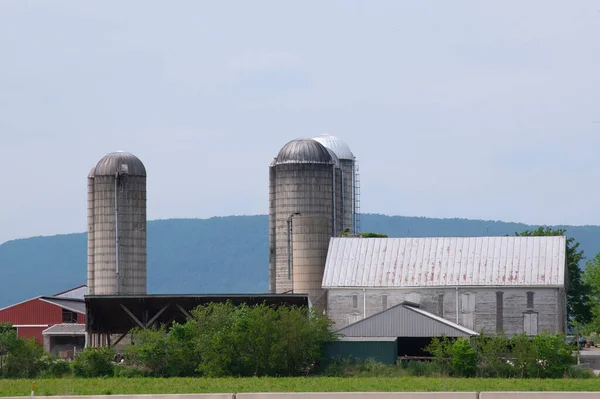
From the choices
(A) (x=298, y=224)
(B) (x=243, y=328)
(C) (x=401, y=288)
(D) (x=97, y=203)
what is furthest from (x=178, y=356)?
(D) (x=97, y=203)

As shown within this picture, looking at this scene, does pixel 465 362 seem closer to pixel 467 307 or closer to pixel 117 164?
pixel 467 307

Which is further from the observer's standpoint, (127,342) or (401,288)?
(127,342)

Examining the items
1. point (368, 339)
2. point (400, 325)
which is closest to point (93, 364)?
point (368, 339)

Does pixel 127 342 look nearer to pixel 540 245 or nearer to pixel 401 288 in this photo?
pixel 401 288

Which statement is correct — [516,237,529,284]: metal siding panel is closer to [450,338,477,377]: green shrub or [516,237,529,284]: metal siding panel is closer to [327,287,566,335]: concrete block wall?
[327,287,566,335]: concrete block wall

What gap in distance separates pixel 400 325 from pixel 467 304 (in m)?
6.65

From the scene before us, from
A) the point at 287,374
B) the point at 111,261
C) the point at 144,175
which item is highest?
the point at 144,175

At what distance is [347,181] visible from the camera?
78.2 meters

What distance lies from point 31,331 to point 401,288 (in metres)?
29.7

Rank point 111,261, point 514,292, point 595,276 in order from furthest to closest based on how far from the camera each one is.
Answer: point 595,276
point 111,261
point 514,292

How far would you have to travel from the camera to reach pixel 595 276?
293 ft

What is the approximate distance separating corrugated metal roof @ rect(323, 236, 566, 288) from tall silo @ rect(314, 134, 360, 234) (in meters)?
13.5

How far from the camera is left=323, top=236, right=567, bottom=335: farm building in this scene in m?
55.5

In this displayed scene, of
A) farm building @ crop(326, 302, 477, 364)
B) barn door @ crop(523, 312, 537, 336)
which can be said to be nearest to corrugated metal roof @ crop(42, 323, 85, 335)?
farm building @ crop(326, 302, 477, 364)
